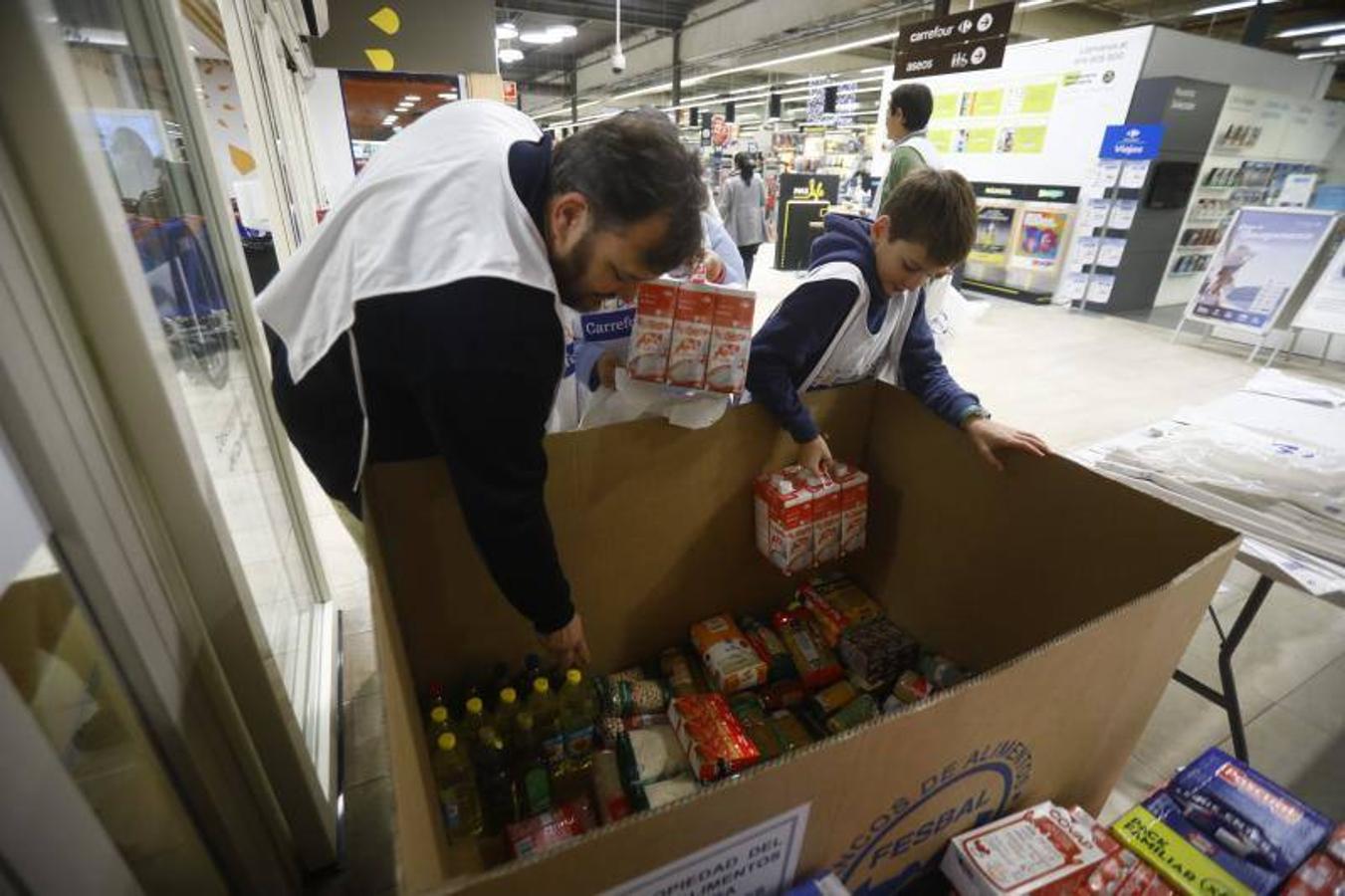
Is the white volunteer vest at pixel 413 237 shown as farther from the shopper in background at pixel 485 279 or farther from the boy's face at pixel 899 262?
the boy's face at pixel 899 262

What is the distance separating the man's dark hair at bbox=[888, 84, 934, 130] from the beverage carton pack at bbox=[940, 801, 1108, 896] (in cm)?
336

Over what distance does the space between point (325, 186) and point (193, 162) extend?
7.17m

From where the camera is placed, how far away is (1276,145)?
786 cm

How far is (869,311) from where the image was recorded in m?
1.53

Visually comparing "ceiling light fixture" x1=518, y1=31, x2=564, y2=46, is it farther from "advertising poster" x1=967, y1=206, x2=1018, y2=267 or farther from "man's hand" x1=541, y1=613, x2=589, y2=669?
"man's hand" x1=541, y1=613, x2=589, y2=669

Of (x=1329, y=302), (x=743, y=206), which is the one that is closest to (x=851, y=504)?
(x=1329, y=302)

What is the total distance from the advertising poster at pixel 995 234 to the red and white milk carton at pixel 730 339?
7.92 meters

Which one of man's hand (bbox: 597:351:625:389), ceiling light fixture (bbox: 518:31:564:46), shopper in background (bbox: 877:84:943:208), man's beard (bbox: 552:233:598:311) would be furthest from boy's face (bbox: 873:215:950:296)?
ceiling light fixture (bbox: 518:31:564:46)

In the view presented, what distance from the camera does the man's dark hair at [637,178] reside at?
0.85m

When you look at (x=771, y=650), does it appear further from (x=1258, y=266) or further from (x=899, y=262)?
(x=1258, y=266)

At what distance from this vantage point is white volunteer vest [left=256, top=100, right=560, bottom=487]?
818 mm

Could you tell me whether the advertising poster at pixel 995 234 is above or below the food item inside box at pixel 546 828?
above

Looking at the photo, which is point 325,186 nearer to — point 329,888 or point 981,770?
point 329,888

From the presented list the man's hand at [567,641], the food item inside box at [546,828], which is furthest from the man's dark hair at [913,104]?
the food item inside box at [546,828]
